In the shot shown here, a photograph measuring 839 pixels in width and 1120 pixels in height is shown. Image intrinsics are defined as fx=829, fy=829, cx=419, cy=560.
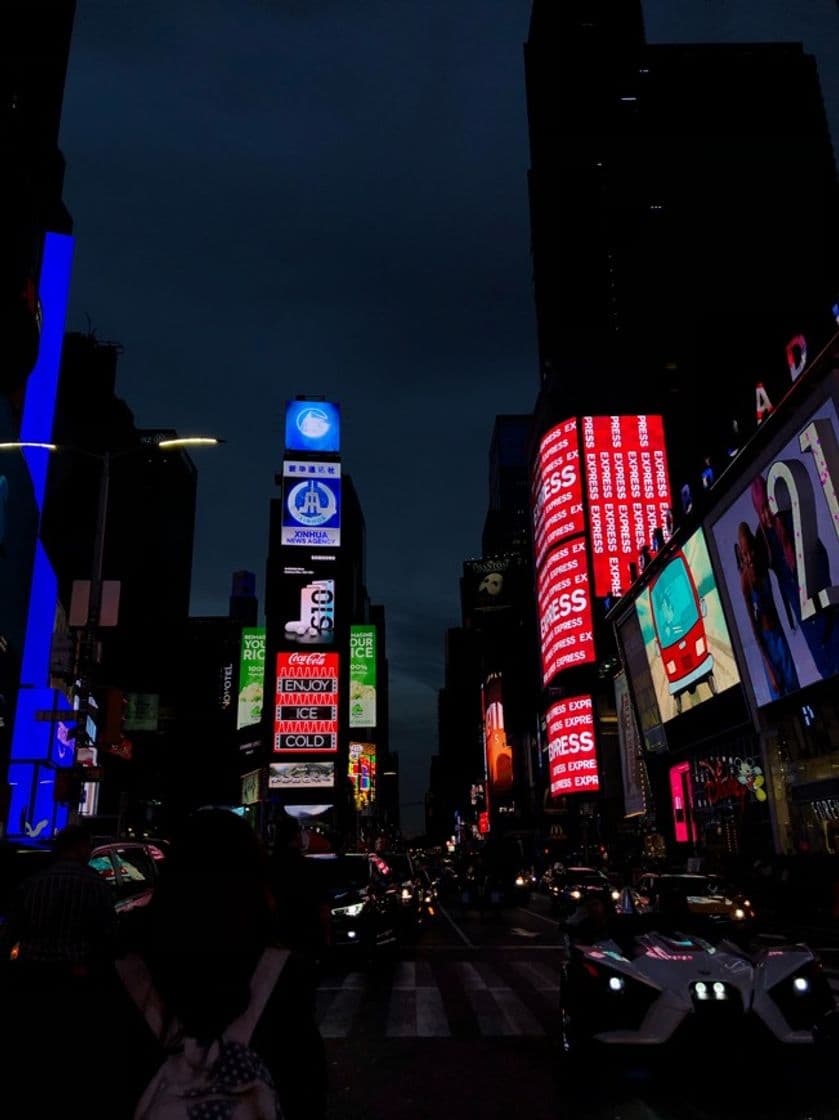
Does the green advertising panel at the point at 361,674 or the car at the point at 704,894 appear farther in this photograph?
the green advertising panel at the point at 361,674

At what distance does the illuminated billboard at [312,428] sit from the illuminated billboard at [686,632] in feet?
99.6

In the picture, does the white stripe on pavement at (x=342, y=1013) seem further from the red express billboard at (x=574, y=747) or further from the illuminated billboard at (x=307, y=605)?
the red express billboard at (x=574, y=747)

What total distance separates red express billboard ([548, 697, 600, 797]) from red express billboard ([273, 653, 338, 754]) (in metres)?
19.9

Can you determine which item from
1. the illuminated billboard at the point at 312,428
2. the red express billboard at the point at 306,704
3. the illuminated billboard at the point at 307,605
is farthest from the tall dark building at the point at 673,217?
the red express billboard at the point at 306,704

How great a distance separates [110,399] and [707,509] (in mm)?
73945

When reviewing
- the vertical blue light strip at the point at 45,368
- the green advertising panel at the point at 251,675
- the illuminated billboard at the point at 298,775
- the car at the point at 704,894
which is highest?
the vertical blue light strip at the point at 45,368

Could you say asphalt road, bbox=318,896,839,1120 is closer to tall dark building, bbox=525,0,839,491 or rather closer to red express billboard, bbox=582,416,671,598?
red express billboard, bbox=582,416,671,598

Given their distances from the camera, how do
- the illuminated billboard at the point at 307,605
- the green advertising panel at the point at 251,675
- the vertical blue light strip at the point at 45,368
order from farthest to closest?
the green advertising panel at the point at 251,675 → the illuminated billboard at the point at 307,605 → the vertical blue light strip at the point at 45,368

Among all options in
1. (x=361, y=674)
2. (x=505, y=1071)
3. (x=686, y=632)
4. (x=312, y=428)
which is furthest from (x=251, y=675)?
(x=505, y=1071)

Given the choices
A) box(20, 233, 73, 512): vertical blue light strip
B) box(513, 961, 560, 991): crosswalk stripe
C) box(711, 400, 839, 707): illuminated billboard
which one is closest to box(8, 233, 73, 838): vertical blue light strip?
box(20, 233, 73, 512): vertical blue light strip

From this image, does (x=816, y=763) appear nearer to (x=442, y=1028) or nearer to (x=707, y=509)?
(x=707, y=509)

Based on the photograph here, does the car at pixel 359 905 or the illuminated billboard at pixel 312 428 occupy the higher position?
the illuminated billboard at pixel 312 428

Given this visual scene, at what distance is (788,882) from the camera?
2309cm

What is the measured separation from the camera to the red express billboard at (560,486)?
2403 inches
